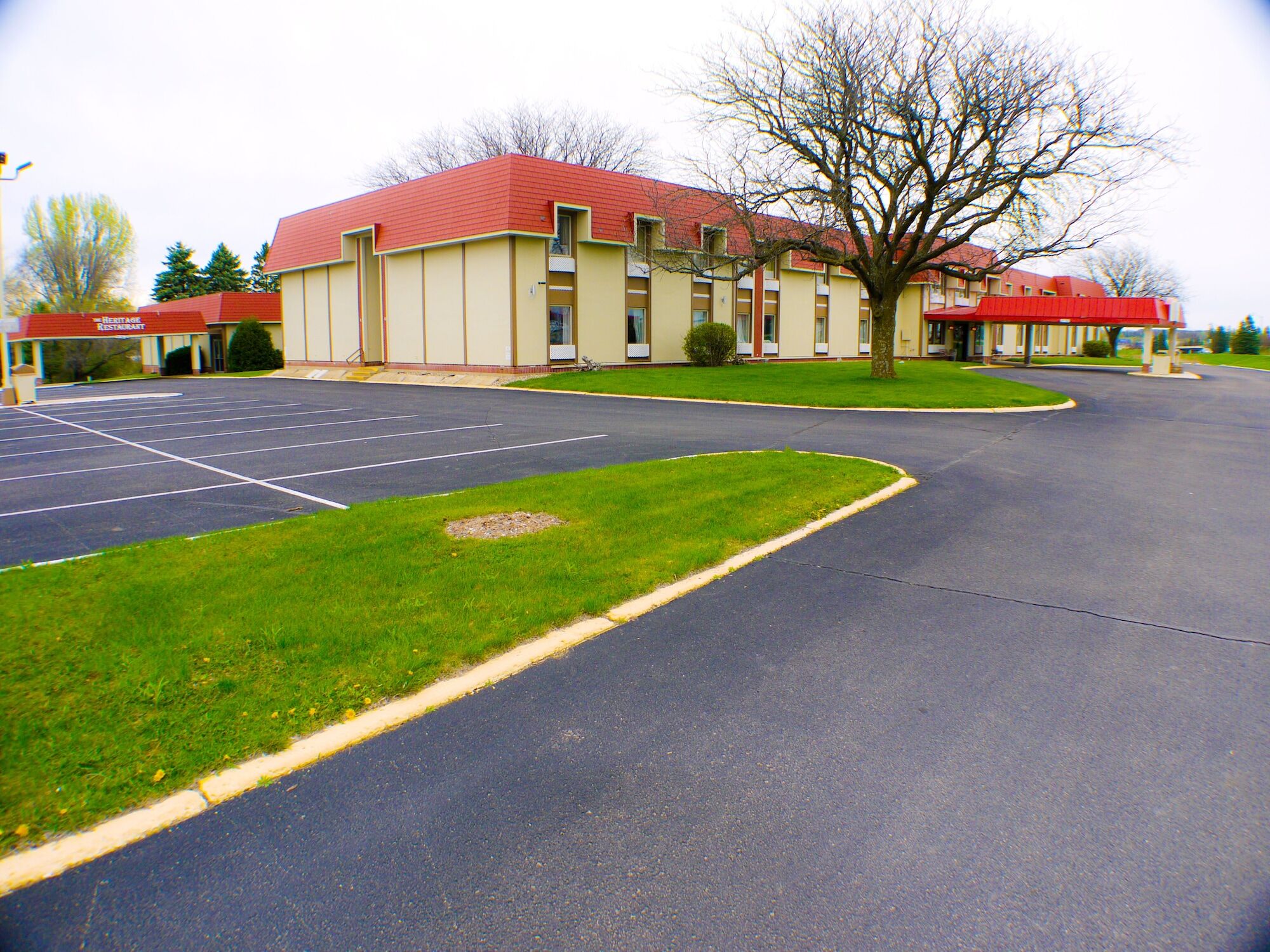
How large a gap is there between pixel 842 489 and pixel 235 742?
7.30 metres

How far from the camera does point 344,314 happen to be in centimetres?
4103

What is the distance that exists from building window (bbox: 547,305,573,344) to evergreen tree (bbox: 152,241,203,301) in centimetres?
5192

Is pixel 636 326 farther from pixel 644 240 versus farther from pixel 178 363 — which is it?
pixel 178 363

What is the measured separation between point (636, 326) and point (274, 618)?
108 feet

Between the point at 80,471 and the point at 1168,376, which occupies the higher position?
the point at 1168,376

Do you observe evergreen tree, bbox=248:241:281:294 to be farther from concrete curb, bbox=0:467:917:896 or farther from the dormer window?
concrete curb, bbox=0:467:917:896

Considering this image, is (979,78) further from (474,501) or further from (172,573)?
(172,573)

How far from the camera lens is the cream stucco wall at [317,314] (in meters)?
42.3

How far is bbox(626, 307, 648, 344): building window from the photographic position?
36.6m

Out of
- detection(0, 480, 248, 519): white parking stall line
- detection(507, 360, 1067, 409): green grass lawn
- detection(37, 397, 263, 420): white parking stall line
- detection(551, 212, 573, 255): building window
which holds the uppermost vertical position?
detection(551, 212, 573, 255): building window

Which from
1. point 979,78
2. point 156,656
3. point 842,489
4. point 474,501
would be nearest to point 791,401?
point 979,78

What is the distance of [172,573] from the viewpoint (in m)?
5.99

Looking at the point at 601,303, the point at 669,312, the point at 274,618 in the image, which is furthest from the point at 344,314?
the point at 274,618

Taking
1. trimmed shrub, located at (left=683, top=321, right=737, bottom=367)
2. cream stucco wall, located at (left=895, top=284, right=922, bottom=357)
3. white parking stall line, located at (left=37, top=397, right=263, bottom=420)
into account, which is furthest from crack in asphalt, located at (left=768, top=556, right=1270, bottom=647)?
cream stucco wall, located at (left=895, top=284, right=922, bottom=357)
